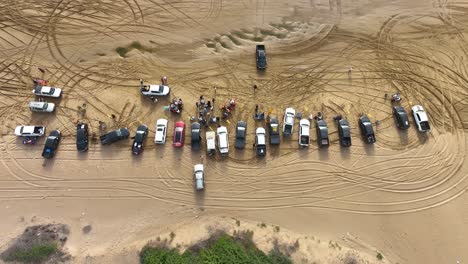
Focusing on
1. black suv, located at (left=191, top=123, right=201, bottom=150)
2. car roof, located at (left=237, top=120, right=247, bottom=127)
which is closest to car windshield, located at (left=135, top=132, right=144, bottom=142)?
black suv, located at (left=191, top=123, right=201, bottom=150)

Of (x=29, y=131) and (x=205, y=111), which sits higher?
(x=205, y=111)

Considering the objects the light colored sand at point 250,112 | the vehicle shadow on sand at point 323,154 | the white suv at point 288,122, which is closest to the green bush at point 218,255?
the light colored sand at point 250,112

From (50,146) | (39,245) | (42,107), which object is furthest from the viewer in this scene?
(42,107)

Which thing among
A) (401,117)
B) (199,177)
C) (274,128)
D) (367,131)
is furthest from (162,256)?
(401,117)

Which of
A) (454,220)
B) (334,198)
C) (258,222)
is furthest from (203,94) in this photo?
(454,220)

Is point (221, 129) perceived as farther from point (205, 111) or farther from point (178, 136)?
point (178, 136)

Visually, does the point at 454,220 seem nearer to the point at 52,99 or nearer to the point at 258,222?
the point at 258,222
